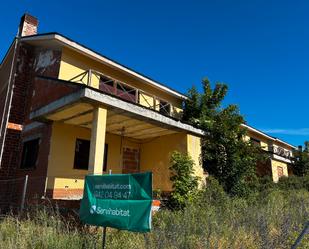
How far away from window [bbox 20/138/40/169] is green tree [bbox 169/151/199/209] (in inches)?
230

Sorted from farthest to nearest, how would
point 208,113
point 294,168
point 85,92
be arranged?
point 294,168 → point 208,113 → point 85,92

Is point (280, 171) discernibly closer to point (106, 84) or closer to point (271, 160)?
point (271, 160)

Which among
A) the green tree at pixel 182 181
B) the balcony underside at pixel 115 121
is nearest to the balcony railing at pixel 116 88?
the balcony underside at pixel 115 121

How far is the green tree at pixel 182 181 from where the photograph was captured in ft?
35.2

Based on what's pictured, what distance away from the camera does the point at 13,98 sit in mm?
14250

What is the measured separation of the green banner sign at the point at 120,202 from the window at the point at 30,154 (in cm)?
783

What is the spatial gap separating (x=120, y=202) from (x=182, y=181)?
6487 mm

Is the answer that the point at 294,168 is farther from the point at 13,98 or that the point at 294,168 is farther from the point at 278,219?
the point at 13,98

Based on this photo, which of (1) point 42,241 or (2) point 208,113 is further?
(2) point 208,113

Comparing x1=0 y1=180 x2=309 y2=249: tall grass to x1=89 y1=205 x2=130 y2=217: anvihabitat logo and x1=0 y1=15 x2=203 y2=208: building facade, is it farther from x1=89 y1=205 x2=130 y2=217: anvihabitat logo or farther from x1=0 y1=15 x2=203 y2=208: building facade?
x1=0 y1=15 x2=203 y2=208: building facade

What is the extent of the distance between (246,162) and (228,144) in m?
1.20

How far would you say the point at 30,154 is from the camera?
13289mm

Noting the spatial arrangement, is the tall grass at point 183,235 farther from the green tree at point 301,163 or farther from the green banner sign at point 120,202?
the green tree at point 301,163

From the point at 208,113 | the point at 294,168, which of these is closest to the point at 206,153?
the point at 208,113
